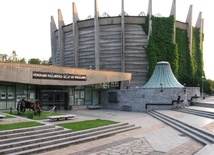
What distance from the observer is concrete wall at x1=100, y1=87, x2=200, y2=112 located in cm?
2923

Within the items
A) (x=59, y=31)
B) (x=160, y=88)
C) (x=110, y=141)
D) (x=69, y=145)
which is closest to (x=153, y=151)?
(x=110, y=141)

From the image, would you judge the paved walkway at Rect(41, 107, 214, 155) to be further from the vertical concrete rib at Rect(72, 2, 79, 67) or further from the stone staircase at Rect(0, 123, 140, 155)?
the vertical concrete rib at Rect(72, 2, 79, 67)

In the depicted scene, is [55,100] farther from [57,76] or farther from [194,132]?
[194,132]

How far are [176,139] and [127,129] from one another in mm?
3862

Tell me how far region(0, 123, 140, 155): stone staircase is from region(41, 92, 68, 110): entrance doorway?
14987 mm

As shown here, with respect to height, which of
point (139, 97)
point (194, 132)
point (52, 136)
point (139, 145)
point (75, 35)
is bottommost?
point (139, 145)

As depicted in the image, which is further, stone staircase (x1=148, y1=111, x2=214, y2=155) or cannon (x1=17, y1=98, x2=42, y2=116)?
cannon (x1=17, y1=98, x2=42, y2=116)

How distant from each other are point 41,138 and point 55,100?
1779 cm

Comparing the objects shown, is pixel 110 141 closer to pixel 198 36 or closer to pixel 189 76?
pixel 189 76

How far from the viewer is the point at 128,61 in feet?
145

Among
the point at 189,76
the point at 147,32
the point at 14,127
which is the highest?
the point at 147,32

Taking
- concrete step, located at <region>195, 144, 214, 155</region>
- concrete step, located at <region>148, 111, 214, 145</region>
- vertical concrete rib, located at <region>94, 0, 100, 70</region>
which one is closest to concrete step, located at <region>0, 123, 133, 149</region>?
concrete step, located at <region>148, 111, 214, 145</region>

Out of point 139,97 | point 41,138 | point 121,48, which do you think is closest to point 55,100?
point 139,97

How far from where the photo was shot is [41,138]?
12156 millimetres
